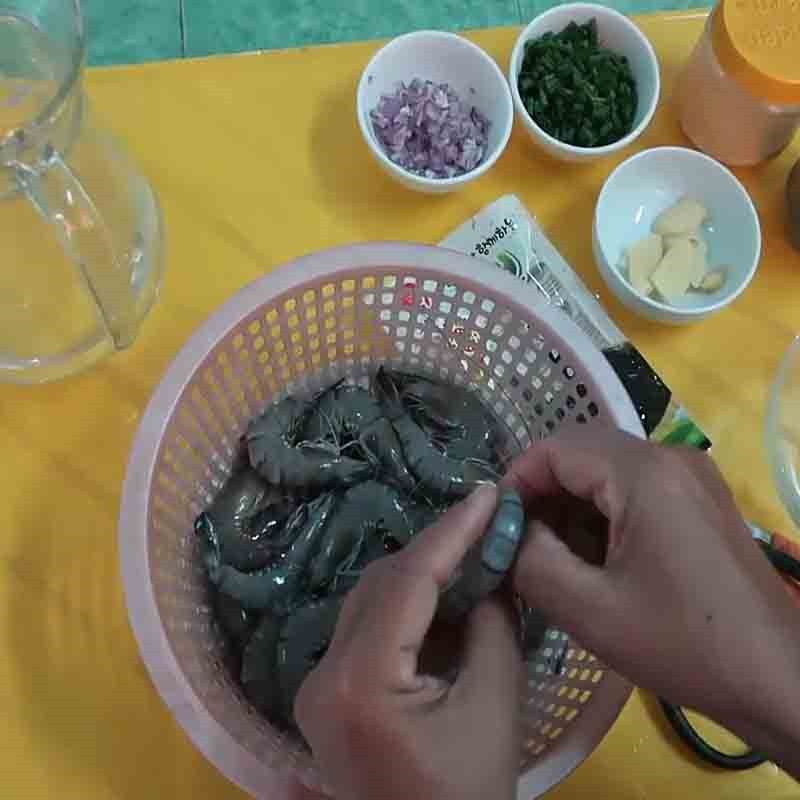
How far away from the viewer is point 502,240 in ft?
2.63

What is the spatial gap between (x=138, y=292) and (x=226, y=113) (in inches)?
6.1

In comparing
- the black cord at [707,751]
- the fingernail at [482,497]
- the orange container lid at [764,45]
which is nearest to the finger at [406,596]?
the fingernail at [482,497]

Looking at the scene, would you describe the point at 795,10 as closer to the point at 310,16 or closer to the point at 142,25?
the point at 310,16

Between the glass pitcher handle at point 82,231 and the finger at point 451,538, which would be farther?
the glass pitcher handle at point 82,231

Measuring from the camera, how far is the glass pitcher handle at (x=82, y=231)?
0.63 meters

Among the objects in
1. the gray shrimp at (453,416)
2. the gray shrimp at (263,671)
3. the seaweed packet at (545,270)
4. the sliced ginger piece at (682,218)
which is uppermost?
the sliced ginger piece at (682,218)

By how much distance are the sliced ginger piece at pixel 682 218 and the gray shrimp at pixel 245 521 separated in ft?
1.12

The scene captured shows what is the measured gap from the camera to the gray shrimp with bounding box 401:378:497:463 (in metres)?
0.74

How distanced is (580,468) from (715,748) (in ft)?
0.92

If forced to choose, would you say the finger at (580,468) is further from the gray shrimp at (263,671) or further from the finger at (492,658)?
the gray shrimp at (263,671)

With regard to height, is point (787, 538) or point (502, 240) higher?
point (502, 240)

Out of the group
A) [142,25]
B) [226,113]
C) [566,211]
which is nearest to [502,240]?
[566,211]

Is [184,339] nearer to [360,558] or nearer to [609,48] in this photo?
[360,558]

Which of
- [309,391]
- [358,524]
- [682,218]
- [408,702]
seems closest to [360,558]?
[358,524]
